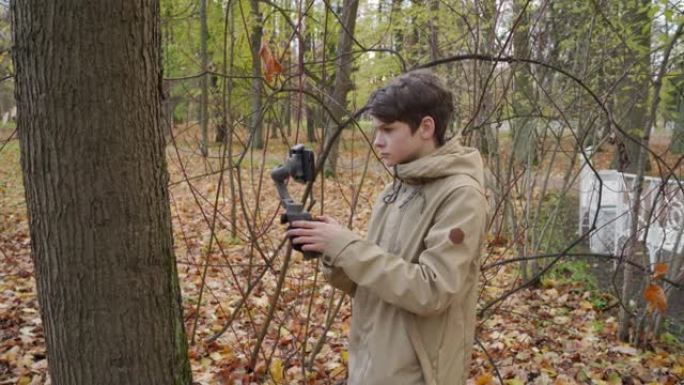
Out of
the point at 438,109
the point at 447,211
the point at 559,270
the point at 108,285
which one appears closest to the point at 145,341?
the point at 108,285

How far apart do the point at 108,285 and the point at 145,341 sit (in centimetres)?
22

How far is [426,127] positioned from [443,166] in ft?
0.44

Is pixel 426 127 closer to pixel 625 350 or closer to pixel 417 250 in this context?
pixel 417 250

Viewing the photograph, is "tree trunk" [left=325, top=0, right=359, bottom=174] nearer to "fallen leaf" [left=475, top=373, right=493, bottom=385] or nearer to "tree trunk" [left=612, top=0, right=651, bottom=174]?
"fallen leaf" [left=475, top=373, right=493, bottom=385]

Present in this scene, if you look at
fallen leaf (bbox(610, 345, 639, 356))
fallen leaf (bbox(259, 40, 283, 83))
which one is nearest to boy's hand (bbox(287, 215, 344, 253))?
fallen leaf (bbox(259, 40, 283, 83))

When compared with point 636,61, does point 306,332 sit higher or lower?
lower

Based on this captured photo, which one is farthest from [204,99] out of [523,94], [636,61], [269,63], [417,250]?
[417,250]

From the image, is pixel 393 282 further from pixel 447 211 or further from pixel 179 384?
pixel 179 384

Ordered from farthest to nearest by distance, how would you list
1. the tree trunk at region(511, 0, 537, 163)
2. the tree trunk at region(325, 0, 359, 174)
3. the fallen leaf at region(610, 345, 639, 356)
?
the tree trunk at region(511, 0, 537, 163), the fallen leaf at region(610, 345, 639, 356), the tree trunk at region(325, 0, 359, 174)

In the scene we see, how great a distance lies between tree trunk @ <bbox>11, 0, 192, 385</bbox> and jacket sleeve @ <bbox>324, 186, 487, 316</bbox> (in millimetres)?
573

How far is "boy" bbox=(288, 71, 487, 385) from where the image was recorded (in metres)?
1.42

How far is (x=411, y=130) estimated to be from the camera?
5.15 ft

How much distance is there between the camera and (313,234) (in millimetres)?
1495

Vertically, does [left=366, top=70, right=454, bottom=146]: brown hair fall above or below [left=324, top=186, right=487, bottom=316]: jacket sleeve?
above
